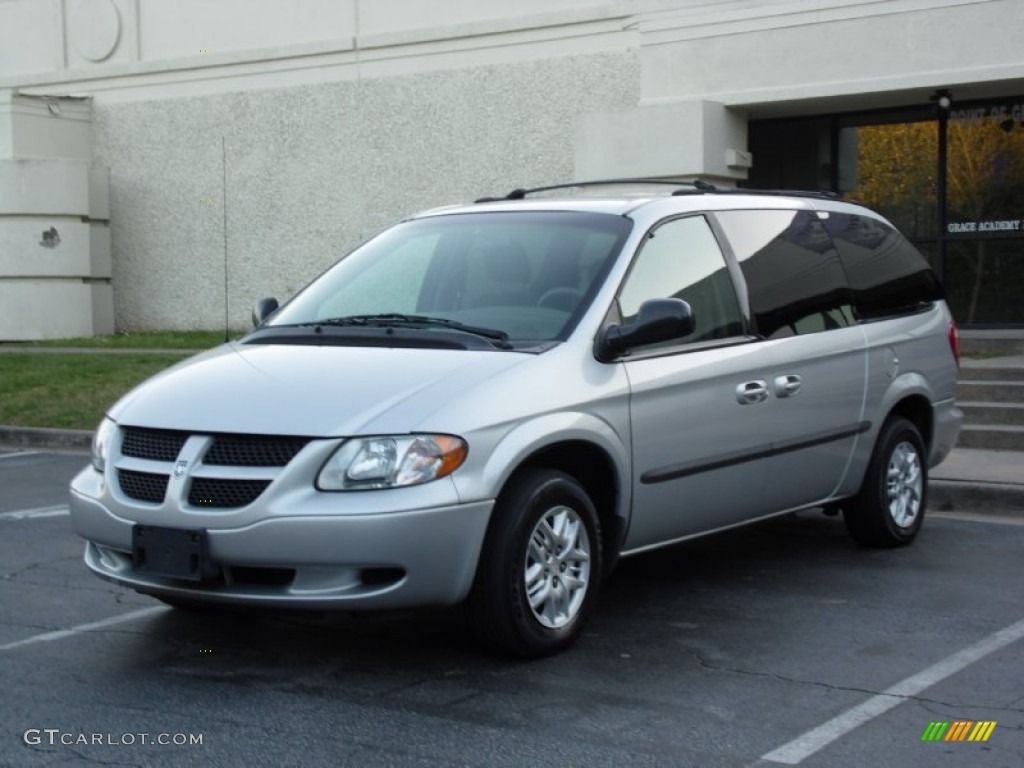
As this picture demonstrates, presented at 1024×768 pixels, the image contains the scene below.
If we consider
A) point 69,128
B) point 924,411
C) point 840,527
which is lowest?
point 840,527

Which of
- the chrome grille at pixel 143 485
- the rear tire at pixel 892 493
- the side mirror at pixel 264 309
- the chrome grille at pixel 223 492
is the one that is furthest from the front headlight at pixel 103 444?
the rear tire at pixel 892 493

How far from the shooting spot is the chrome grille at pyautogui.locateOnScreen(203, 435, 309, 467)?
5.33 meters

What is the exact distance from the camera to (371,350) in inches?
235

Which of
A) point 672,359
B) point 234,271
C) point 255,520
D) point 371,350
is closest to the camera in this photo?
point 255,520

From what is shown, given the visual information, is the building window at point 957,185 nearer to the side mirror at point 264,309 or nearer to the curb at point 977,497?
the curb at point 977,497

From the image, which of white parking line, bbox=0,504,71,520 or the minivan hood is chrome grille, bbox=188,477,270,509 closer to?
the minivan hood

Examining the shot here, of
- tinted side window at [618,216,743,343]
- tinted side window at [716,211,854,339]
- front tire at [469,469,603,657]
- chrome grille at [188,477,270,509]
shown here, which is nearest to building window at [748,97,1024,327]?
tinted side window at [716,211,854,339]

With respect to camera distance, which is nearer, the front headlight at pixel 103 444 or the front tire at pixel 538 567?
the front tire at pixel 538 567

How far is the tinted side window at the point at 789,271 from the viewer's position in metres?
7.07

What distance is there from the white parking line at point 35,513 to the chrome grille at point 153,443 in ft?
12.9

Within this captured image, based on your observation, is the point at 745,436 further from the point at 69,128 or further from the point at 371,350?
the point at 69,128

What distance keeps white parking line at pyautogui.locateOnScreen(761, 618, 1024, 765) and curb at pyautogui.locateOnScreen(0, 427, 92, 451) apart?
8.77 m

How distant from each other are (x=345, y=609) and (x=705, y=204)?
109 inches

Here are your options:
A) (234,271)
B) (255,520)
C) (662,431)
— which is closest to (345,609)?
(255,520)
